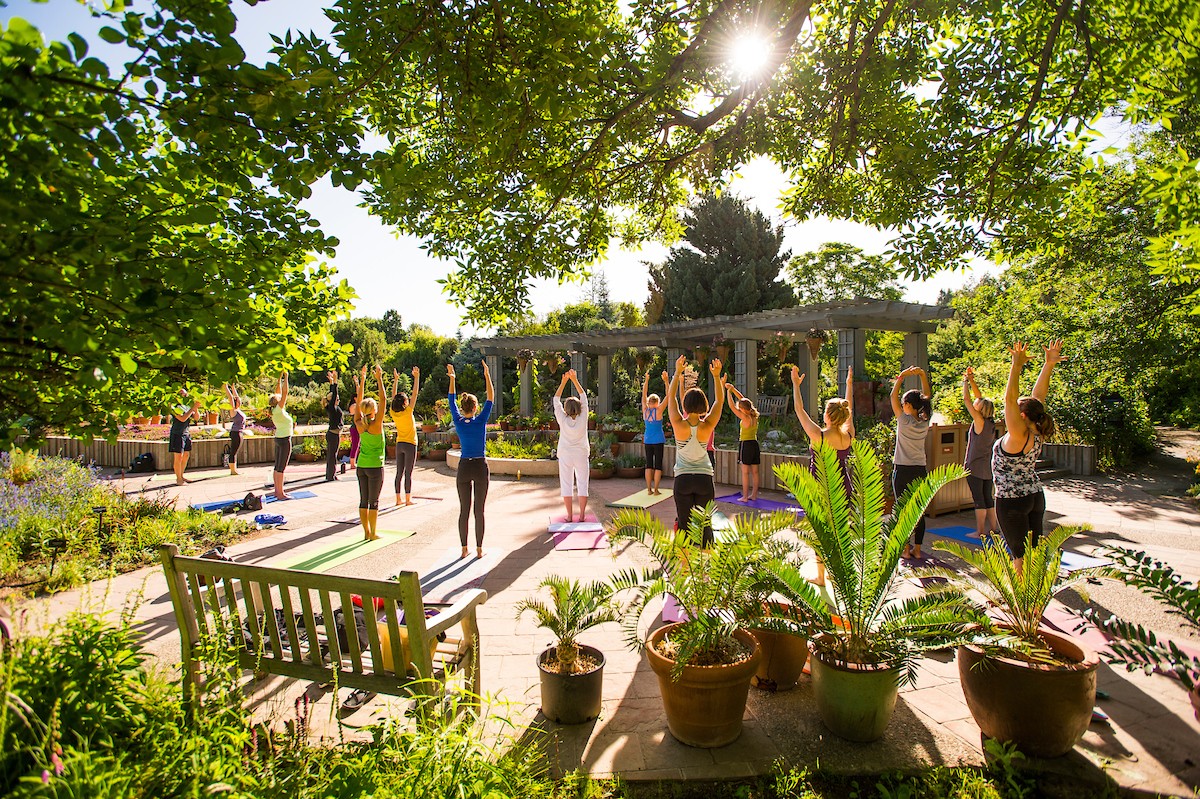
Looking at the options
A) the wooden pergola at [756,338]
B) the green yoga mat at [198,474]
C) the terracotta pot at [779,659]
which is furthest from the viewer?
the wooden pergola at [756,338]

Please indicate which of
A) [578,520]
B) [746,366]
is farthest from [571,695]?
[746,366]

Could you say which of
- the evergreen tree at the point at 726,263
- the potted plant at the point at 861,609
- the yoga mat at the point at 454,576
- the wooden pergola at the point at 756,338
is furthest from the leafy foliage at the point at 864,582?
the evergreen tree at the point at 726,263

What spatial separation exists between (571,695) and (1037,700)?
2.27m

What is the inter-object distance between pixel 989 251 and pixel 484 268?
17.2 feet

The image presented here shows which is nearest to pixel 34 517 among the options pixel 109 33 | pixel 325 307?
pixel 325 307

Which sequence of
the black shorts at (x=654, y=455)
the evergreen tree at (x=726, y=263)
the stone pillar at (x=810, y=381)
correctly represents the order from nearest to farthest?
the black shorts at (x=654, y=455)
the stone pillar at (x=810, y=381)
the evergreen tree at (x=726, y=263)

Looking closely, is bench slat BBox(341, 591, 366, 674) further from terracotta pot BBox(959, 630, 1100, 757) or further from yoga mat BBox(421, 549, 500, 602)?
terracotta pot BBox(959, 630, 1100, 757)

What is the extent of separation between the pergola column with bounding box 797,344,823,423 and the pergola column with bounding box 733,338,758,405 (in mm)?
1320

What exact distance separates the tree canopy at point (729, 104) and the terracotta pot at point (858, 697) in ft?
11.6

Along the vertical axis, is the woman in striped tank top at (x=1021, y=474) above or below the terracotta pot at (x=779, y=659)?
above

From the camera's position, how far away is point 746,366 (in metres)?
15.5

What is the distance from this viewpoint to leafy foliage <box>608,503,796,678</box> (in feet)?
9.74

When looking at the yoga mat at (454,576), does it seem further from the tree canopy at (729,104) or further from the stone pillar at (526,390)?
the stone pillar at (526,390)

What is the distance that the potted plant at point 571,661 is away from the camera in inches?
123
